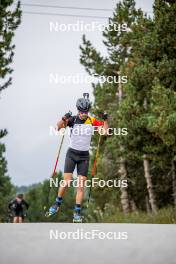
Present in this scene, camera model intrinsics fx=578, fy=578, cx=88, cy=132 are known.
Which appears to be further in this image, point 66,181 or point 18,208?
point 18,208

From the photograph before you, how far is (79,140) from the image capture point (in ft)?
26.2

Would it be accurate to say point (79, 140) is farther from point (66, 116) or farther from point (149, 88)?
point (149, 88)

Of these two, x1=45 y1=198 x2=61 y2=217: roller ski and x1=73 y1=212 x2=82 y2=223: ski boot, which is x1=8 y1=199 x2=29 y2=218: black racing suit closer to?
x1=73 y1=212 x2=82 y2=223: ski boot

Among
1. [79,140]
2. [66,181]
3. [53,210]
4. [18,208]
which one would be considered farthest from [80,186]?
[18,208]

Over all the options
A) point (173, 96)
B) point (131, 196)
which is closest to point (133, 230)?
point (173, 96)

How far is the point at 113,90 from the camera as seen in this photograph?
2925 cm

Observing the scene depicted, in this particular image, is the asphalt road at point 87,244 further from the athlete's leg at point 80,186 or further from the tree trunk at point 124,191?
the tree trunk at point 124,191

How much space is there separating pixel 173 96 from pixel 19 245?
11.6 meters

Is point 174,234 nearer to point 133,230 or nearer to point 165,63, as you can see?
point 133,230

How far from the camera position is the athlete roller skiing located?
25.5 feet

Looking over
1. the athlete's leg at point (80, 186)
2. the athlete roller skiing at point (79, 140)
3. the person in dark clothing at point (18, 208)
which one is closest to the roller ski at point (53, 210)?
the athlete roller skiing at point (79, 140)

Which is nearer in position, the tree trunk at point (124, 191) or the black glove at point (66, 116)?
the black glove at point (66, 116)

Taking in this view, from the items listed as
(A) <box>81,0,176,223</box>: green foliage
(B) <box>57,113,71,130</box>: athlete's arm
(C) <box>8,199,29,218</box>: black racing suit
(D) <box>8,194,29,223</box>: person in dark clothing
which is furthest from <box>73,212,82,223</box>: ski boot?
(C) <box>8,199,29,218</box>: black racing suit

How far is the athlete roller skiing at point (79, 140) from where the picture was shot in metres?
7.77
